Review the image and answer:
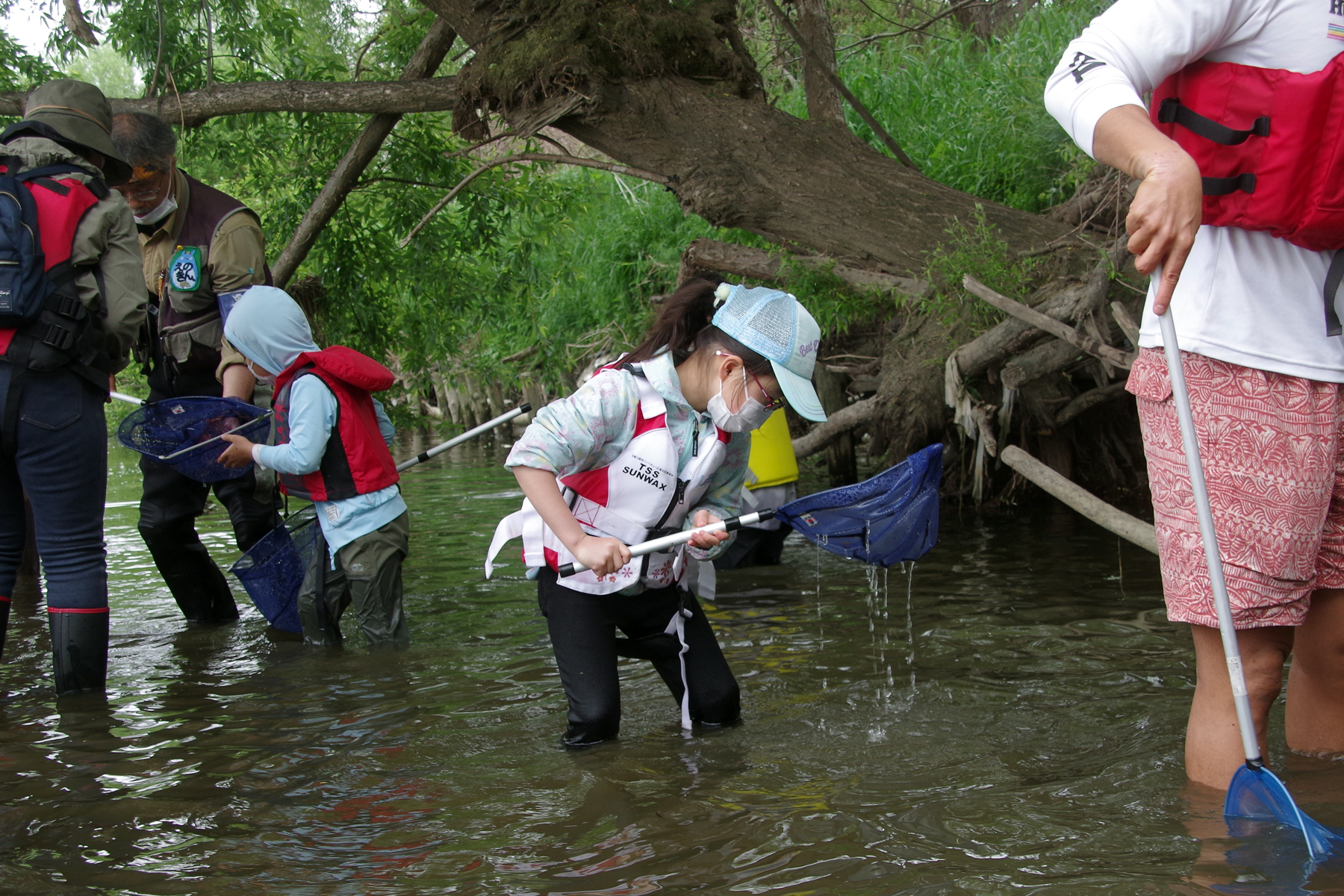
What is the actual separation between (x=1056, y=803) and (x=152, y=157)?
4.48 meters

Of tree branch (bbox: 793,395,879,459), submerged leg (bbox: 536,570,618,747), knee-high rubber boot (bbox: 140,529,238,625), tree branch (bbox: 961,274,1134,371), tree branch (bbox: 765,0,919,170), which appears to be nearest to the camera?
submerged leg (bbox: 536,570,618,747)

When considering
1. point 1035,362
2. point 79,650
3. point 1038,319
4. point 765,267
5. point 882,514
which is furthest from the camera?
point 765,267

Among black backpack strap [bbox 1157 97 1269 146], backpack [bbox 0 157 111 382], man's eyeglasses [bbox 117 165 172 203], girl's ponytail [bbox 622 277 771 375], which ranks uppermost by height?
man's eyeglasses [bbox 117 165 172 203]

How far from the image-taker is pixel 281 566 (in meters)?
5.41

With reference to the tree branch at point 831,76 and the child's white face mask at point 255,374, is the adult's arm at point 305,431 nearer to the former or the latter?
the child's white face mask at point 255,374

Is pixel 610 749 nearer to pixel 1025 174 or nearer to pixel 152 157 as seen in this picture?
pixel 152 157

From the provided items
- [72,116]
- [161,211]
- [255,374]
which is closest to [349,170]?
[161,211]

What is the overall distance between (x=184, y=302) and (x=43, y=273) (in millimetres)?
1477

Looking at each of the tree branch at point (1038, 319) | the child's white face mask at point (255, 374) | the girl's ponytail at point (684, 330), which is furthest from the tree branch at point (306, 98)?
the girl's ponytail at point (684, 330)

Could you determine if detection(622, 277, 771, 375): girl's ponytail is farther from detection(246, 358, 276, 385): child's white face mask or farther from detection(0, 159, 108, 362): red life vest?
detection(246, 358, 276, 385): child's white face mask

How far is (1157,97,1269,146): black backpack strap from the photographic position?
227 centimetres

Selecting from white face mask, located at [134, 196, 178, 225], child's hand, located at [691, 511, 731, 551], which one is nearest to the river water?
child's hand, located at [691, 511, 731, 551]

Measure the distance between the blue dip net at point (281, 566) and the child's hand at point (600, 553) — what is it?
8.55ft

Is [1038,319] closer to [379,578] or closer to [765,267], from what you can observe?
[765,267]
